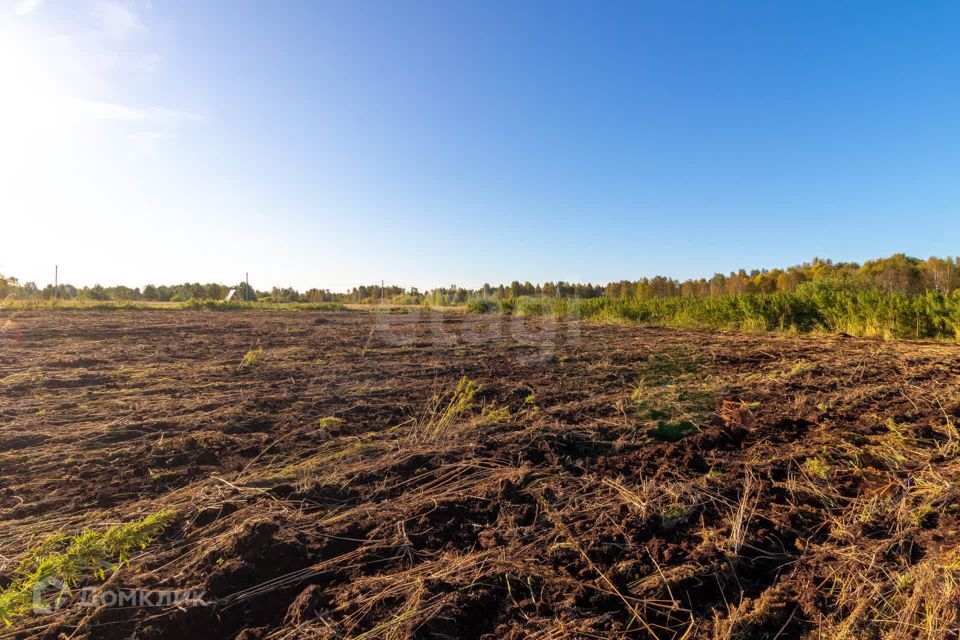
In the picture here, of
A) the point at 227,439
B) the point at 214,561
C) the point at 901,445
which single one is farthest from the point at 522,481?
the point at 901,445

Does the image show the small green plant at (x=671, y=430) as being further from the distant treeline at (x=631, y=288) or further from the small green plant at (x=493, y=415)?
the distant treeline at (x=631, y=288)

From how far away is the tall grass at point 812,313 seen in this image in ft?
32.6

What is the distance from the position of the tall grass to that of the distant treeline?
4.01 meters

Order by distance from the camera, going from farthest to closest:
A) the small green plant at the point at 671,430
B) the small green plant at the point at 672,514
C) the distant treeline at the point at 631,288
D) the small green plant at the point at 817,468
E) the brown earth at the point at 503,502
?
1. the distant treeline at the point at 631,288
2. the small green plant at the point at 671,430
3. the small green plant at the point at 817,468
4. the small green plant at the point at 672,514
5. the brown earth at the point at 503,502

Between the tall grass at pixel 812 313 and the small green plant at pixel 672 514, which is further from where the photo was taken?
the tall grass at pixel 812 313

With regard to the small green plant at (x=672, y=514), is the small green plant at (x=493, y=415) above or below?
above

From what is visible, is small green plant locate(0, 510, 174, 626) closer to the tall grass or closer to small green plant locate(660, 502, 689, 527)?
small green plant locate(660, 502, 689, 527)

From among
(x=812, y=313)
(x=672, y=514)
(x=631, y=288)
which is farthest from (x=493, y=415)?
(x=631, y=288)

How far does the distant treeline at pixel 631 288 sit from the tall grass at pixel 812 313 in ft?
13.2

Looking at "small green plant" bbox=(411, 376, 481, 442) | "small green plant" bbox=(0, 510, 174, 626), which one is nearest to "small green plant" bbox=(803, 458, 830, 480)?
"small green plant" bbox=(411, 376, 481, 442)

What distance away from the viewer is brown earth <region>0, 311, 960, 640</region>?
1.46 metres

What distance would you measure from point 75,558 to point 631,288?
2997 cm

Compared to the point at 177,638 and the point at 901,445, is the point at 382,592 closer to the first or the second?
the point at 177,638

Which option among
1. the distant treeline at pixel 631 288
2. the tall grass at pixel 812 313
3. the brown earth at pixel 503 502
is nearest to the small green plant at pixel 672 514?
the brown earth at pixel 503 502
